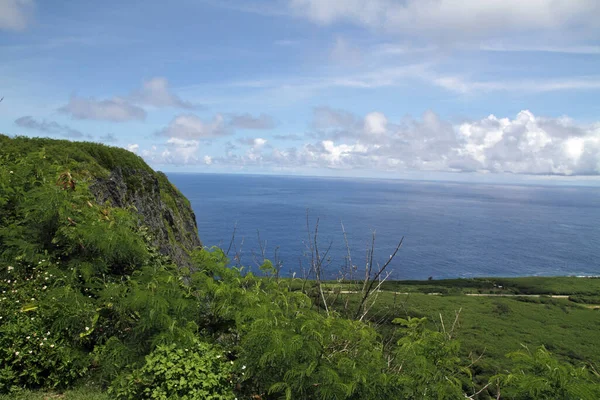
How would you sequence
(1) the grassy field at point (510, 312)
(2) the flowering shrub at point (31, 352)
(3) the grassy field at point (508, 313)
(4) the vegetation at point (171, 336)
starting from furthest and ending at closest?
1. (1) the grassy field at point (510, 312)
2. (3) the grassy field at point (508, 313)
3. (2) the flowering shrub at point (31, 352)
4. (4) the vegetation at point (171, 336)

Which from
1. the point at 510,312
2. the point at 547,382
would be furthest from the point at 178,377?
the point at 510,312

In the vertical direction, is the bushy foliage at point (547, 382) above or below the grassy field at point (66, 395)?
above

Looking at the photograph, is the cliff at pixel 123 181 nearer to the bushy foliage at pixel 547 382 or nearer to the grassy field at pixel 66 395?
A: the grassy field at pixel 66 395

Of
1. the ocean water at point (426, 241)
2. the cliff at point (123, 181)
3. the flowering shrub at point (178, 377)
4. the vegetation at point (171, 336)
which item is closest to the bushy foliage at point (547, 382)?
the vegetation at point (171, 336)

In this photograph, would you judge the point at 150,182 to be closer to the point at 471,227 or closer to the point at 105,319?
the point at 105,319

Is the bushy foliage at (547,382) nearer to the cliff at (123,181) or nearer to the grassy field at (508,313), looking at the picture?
the cliff at (123,181)

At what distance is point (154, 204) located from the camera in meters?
27.8

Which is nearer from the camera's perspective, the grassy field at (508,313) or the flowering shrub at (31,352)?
the flowering shrub at (31,352)

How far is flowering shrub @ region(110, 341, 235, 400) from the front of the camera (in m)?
5.91

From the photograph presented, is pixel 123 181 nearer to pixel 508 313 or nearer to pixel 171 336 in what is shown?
pixel 171 336

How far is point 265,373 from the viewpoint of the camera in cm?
591

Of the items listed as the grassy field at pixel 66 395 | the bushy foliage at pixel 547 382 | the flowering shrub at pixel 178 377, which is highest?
the bushy foliage at pixel 547 382

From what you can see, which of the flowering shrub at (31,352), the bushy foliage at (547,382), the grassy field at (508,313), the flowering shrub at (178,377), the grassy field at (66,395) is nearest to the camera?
the bushy foliage at (547,382)

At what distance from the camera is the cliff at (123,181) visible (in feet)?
57.7
